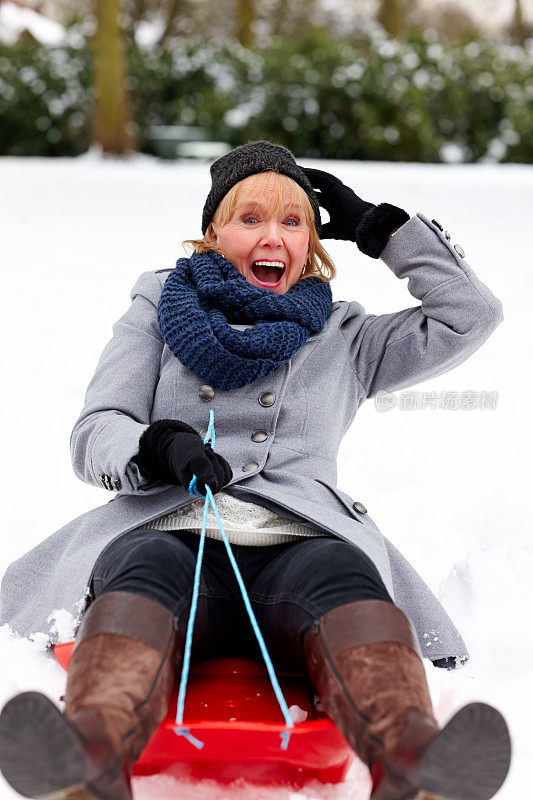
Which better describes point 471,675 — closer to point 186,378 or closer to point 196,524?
point 196,524

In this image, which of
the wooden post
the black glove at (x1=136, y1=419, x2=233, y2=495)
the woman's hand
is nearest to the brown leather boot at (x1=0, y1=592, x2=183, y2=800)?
the black glove at (x1=136, y1=419, x2=233, y2=495)

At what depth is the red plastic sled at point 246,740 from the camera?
1652 mm

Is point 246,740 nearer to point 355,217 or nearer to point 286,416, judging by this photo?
point 286,416

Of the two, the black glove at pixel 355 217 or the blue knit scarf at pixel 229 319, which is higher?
the black glove at pixel 355 217

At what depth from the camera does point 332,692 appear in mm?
1559

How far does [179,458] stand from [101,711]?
20.6 inches

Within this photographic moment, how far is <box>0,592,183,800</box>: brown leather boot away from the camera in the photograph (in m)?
1.28

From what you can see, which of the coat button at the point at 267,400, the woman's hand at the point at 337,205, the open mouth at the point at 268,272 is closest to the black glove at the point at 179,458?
the coat button at the point at 267,400

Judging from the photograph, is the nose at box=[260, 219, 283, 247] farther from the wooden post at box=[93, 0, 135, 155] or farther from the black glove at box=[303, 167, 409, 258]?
the wooden post at box=[93, 0, 135, 155]

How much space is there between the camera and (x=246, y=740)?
1.67 meters

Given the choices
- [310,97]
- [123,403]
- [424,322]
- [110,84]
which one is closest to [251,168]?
[424,322]

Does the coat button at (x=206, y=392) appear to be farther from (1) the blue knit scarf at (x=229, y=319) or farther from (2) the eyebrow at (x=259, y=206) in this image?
(2) the eyebrow at (x=259, y=206)

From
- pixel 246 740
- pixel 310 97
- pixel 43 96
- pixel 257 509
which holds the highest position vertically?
pixel 310 97

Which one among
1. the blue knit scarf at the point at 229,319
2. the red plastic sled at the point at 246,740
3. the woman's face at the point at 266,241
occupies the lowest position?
the red plastic sled at the point at 246,740
